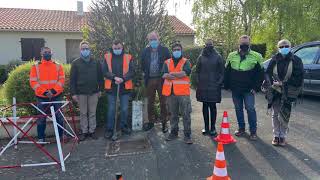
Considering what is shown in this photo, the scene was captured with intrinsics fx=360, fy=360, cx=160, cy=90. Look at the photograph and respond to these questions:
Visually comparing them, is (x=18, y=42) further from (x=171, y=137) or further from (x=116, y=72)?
(x=171, y=137)

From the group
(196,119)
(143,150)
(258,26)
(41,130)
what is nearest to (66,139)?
(41,130)

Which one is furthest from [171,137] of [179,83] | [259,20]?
[259,20]

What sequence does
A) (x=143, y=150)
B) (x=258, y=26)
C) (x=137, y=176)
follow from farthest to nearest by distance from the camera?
(x=258, y=26) → (x=143, y=150) → (x=137, y=176)

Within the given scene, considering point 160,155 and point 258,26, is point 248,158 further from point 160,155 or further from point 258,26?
point 258,26

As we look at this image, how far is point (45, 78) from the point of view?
6.48 m

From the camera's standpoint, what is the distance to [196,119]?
8445mm

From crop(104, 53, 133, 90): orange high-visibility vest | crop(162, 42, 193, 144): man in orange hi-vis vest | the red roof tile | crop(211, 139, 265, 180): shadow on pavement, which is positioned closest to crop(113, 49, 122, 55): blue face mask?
crop(104, 53, 133, 90): orange high-visibility vest

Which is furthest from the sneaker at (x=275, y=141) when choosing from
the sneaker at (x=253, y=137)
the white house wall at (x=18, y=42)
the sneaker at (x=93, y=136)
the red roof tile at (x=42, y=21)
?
the white house wall at (x=18, y=42)

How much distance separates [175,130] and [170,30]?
295cm

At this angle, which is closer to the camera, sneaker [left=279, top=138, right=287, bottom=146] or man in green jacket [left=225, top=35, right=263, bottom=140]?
sneaker [left=279, top=138, right=287, bottom=146]

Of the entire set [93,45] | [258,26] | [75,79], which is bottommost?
[75,79]

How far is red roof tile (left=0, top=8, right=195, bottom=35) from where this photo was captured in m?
21.9

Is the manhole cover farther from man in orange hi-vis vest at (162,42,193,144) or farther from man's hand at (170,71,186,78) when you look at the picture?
man's hand at (170,71,186,78)

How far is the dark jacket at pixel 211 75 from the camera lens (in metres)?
6.52
